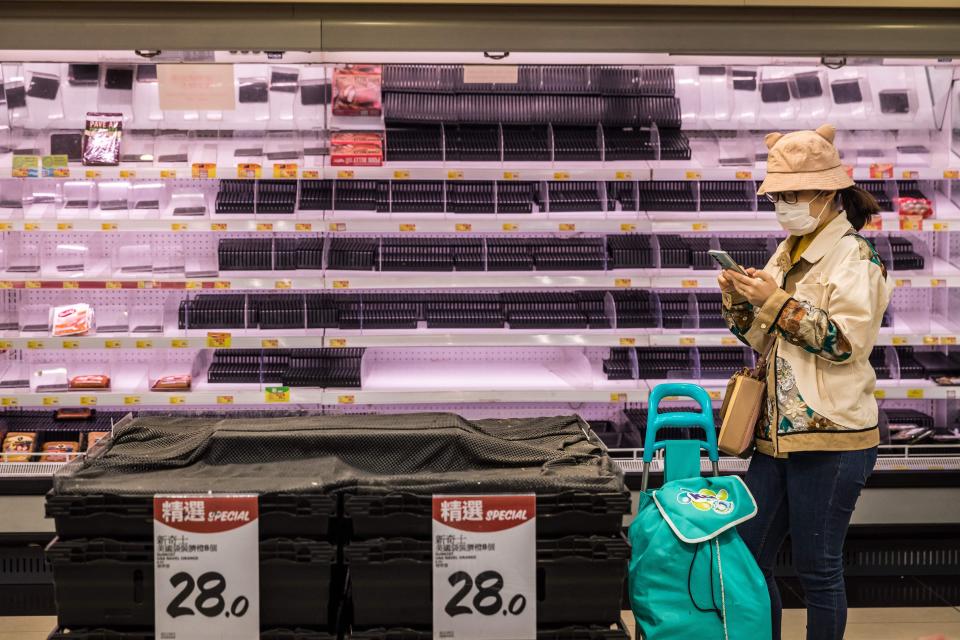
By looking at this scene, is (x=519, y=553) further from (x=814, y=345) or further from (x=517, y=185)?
(x=517, y=185)

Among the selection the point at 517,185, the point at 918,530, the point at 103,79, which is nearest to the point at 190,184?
the point at 103,79

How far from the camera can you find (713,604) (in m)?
3.04

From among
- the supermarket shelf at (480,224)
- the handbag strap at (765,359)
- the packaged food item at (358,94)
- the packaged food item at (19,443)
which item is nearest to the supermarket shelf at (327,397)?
the packaged food item at (19,443)

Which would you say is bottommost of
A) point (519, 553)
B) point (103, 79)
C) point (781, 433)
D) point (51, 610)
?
point (51, 610)

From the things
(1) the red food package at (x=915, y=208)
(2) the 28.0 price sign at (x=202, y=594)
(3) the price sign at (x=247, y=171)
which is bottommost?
(2) the 28.0 price sign at (x=202, y=594)

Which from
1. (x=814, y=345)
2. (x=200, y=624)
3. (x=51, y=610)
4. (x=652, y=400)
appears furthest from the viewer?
(x=51, y=610)

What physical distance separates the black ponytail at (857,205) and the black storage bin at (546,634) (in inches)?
58.1

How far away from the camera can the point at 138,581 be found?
276 centimetres

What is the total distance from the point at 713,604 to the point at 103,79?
11.9ft

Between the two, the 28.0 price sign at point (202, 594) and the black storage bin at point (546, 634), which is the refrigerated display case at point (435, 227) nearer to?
the black storage bin at point (546, 634)

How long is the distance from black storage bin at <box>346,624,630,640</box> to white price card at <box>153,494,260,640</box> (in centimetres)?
30

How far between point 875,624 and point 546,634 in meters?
2.14

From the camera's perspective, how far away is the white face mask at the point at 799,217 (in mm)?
3184

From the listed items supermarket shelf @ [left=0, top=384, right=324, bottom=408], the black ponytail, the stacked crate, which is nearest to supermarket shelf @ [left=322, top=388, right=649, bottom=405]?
supermarket shelf @ [left=0, top=384, right=324, bottom=408]
